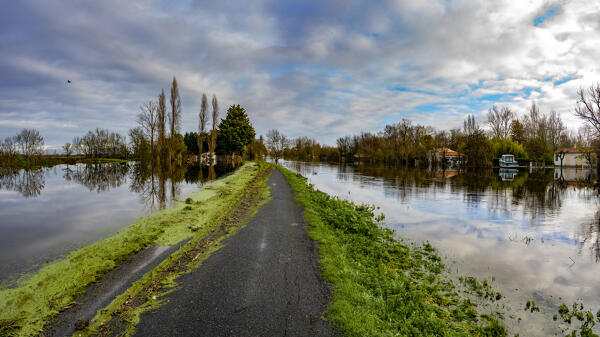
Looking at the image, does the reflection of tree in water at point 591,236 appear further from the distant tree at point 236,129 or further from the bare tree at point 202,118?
the bare tree at point 202,118

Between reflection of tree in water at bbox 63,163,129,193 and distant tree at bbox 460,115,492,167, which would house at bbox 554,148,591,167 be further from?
reflection of tree in water at bbox 63,163,129,193

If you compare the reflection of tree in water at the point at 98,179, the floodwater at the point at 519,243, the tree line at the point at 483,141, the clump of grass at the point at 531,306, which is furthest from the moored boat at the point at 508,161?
the reflection of tree in water at the point at 98,179

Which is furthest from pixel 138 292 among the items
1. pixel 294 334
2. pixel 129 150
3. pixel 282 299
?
pixel 129 150

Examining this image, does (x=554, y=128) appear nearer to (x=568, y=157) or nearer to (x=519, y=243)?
(x=568, y=157)

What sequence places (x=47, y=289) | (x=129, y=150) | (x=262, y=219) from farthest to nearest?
(x=129, y=150), (x=262, y=219), (x=47, y=289)

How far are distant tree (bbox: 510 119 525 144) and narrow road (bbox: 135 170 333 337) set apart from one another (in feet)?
327

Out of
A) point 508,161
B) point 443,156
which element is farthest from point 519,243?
point 443,156

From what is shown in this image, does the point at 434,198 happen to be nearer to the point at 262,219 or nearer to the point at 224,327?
the point at 262,219

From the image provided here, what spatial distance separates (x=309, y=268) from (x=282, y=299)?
159 cm

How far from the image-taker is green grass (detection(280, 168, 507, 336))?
4.56 m

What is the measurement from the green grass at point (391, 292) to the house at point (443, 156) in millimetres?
79279

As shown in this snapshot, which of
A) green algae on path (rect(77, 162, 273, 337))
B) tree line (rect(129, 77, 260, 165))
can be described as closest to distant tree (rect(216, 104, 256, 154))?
tree line (rect(129, 77, 260, 165))

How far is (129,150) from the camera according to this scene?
269 ft

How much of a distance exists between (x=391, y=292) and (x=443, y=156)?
84.6 m
